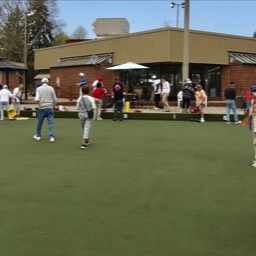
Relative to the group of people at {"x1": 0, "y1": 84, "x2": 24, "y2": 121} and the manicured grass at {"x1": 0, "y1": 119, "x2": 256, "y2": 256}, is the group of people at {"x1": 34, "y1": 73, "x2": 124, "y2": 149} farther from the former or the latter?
the group of people at {"x1": 0, "y1": 84, "x2": 24, "y2": 121}

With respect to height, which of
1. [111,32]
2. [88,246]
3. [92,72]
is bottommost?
[88,246]

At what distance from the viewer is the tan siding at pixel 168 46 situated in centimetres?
2528

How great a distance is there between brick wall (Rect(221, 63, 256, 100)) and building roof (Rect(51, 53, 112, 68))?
25.2ft

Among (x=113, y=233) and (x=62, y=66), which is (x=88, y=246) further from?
(x=62, y=66)

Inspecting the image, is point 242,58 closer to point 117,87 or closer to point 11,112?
point 117,87

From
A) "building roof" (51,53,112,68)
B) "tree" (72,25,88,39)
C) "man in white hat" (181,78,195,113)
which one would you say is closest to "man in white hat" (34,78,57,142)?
"man in white hat" (181,78,195,113)

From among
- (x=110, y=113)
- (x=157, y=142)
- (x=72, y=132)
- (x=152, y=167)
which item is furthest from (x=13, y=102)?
(x=152, y=167)

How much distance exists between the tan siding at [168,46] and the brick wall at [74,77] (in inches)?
41.2

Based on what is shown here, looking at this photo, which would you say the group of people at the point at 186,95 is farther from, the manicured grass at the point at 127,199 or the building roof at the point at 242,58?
the building roof at the point at 242,58

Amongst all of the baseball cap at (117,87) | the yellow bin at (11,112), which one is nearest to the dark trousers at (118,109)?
the baseball cap at (117,87)

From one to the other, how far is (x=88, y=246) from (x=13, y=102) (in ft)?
47.7

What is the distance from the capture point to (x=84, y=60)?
3111 centimetres

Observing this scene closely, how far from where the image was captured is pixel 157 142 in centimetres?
1166

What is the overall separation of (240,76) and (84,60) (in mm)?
11045
